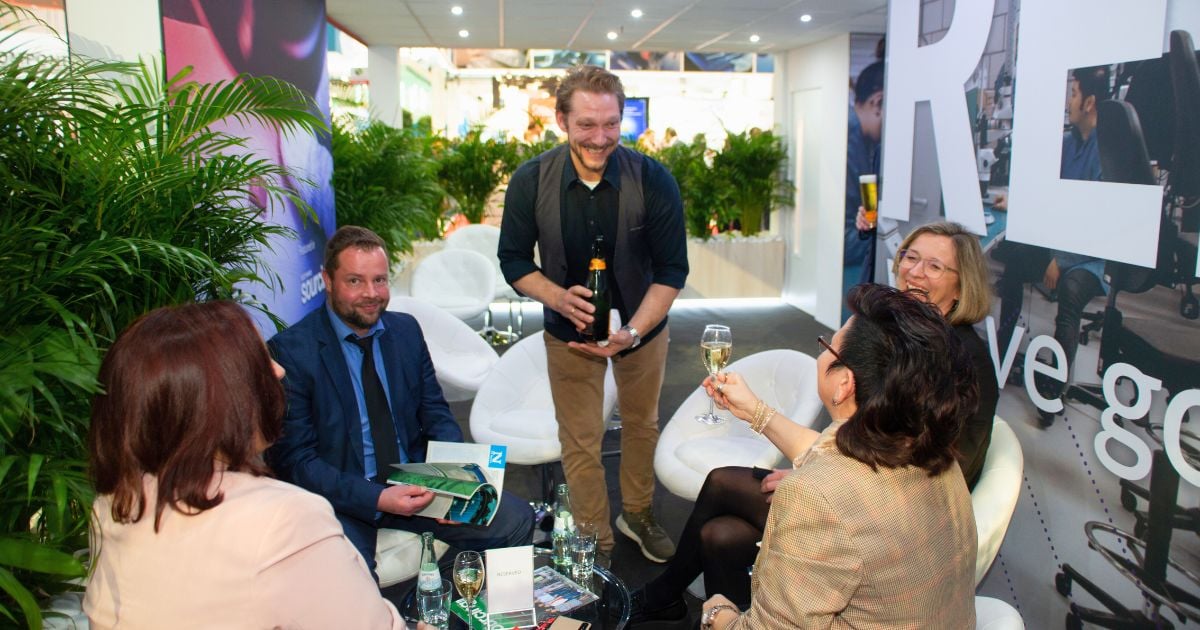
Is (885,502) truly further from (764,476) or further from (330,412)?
(330,412)

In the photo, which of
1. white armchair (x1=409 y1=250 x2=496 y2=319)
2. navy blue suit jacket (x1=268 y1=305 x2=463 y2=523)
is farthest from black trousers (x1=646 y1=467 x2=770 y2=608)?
white armchair (x1=409 y1=250 x2=496 y2=319)

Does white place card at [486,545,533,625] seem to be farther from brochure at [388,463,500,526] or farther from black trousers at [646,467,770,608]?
black trousers at [646,467,770,608]

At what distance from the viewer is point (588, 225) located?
309cm

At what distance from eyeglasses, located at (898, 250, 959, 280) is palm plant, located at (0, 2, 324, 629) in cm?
200

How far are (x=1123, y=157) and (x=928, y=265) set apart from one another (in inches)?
23.6

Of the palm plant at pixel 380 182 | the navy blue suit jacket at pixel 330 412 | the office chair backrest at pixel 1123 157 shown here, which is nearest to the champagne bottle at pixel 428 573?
the navy blue suit jacket at pixel 330 412

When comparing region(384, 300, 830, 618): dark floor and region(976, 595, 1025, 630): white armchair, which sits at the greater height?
region(976, 595, 1025, 630): white armchair

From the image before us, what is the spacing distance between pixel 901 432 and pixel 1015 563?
178cm

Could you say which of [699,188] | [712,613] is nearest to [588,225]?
[712,613]

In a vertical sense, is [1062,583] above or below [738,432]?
below

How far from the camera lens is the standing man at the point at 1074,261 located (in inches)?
99.4

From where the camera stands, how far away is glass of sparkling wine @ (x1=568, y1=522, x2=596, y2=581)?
92.4 inches

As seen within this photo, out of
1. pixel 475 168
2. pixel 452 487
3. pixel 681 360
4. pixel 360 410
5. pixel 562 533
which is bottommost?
pixel 681 360

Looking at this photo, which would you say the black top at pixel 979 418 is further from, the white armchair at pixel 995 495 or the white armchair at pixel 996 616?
the white armchair at pixel 996 616
